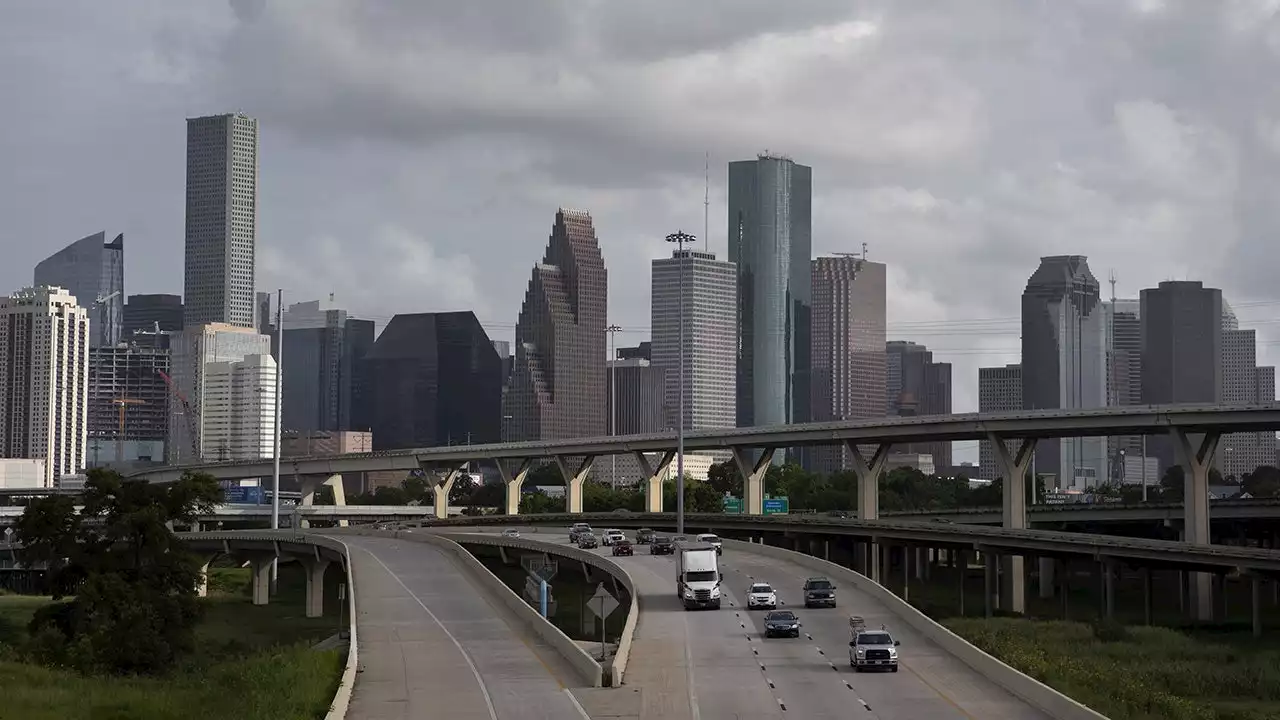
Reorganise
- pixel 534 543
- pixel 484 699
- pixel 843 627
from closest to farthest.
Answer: pixel 484 699 < pixel 843 627 < pixel 534 543

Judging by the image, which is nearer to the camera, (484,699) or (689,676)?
(484,699)

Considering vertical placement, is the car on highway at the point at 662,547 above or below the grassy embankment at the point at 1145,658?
above

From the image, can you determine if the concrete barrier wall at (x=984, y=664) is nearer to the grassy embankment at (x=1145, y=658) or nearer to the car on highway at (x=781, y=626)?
the grassy embankment at (x=1145, y=658)

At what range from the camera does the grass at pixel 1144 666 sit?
5191 centimetres

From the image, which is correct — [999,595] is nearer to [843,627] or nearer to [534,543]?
[534,543]

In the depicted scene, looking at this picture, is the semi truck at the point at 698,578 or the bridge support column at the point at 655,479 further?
the bridge support column at the point at 655,479

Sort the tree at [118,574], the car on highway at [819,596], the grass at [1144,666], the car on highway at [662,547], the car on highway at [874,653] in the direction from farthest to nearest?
the car on highway at [662,547] < the tree at [118,574] < the car on highway at [819,596] < the car on highway at [874,653] < the grass at [1144,666]

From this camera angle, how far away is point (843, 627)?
6538 cm

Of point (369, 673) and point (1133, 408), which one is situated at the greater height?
point (1133, 408)

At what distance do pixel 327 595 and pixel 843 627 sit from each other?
101 m

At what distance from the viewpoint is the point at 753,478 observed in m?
182

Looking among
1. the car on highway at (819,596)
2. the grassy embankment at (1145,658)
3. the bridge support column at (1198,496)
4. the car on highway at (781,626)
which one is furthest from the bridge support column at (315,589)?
the car on highway at (781,626)

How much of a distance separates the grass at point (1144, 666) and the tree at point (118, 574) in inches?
1435

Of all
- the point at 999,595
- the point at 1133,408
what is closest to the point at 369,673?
→ the point at 1133,408
